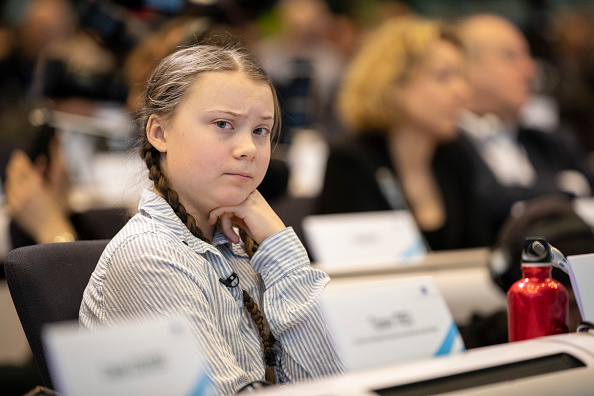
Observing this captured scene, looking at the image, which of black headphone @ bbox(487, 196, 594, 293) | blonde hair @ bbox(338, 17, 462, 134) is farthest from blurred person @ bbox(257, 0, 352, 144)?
black headphone @ bbox(487, 196, 594, 293)

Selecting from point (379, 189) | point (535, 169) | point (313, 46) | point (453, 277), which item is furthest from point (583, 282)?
point (313, 46)

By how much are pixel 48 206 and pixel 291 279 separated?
1.25 m

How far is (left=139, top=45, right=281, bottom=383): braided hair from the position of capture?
92 centimetres

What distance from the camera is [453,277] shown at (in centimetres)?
174

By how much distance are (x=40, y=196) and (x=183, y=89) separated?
1.23 m

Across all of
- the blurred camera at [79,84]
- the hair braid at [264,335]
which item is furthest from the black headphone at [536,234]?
the blurred camera at [79,84]

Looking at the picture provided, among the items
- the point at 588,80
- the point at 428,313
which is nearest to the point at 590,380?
the point at 428,313

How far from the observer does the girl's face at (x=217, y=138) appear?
898mm

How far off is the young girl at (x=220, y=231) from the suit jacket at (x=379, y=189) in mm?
1213

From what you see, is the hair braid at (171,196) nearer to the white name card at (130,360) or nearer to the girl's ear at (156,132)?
the girl's ear at (156,132)

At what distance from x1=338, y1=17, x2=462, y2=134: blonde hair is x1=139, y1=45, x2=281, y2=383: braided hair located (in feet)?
4.50

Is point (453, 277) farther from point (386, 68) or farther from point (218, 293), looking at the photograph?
point (218, 293)

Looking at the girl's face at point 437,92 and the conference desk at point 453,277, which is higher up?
the girl's face at point 437,92

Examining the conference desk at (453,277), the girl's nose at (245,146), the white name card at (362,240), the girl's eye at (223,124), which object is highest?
the girl's eye at (223,124)
